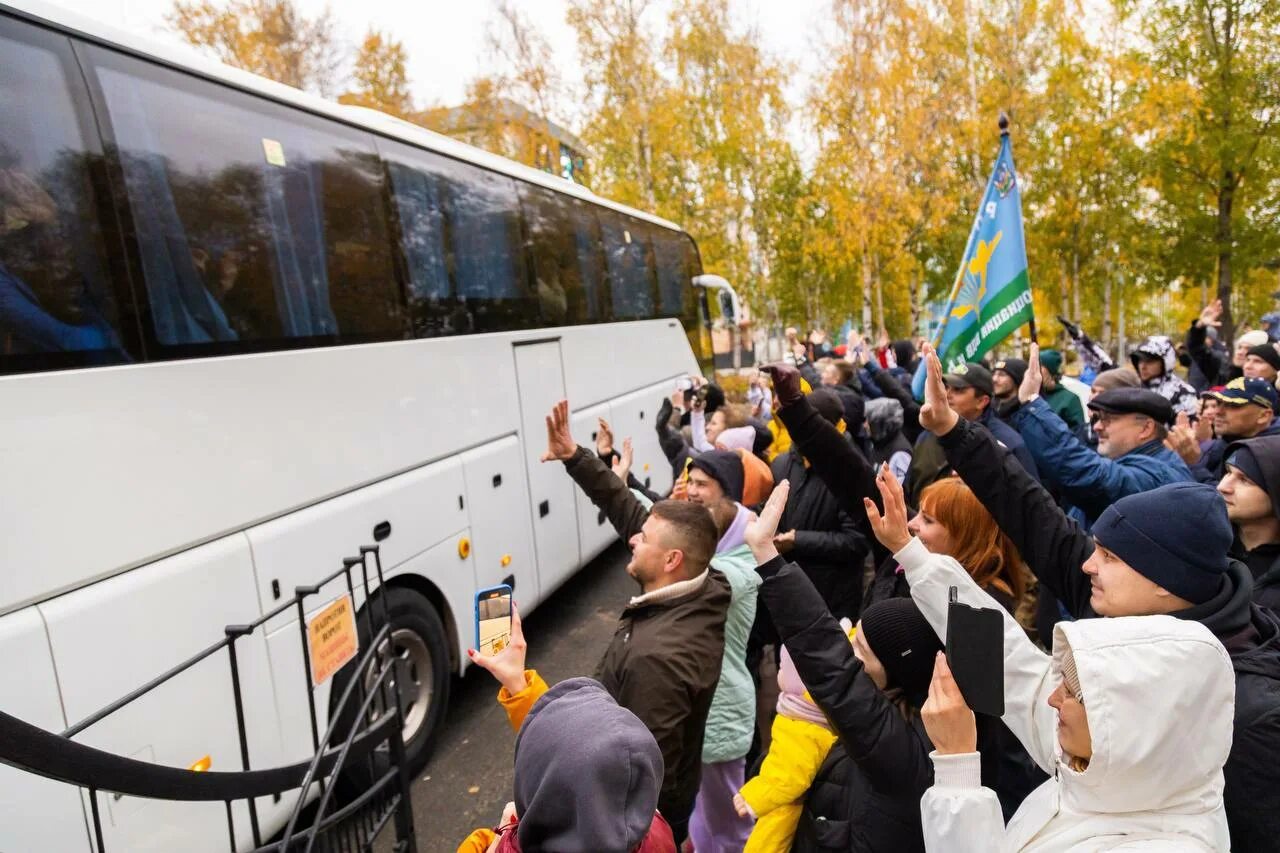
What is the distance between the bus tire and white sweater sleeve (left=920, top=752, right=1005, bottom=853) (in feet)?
10.5

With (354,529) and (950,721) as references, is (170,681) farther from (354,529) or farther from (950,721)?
(950,721)

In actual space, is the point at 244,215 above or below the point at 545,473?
above

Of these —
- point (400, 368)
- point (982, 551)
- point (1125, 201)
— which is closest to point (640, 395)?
point (400, 368)

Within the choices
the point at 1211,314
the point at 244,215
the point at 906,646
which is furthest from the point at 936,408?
the point at 1211,314

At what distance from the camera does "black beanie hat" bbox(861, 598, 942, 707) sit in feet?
6.53

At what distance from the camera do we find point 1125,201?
754 inches

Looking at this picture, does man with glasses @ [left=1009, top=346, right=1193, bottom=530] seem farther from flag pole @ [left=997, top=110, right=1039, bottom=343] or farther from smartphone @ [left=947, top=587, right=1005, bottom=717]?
smartphone @ [left=947, top=587, right=1005, bottom=717]

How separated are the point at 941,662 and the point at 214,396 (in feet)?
10.1

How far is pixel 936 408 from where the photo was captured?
8.78ft

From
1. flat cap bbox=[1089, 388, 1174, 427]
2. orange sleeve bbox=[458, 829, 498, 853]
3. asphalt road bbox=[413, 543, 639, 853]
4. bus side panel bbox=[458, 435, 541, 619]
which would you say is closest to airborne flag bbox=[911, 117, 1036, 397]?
flat cap bbox=[1089, 388, 1174, 427]

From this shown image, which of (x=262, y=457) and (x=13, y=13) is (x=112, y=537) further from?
(x=13, y=13)

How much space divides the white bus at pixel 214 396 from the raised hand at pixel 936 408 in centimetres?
290

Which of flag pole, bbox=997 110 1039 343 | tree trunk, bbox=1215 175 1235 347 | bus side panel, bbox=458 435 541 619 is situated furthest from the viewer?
tree trunk, bbox=1215 175 1235 347

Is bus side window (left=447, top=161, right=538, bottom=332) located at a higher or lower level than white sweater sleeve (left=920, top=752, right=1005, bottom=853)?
higher
